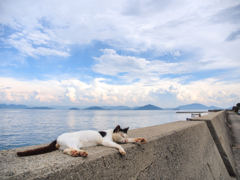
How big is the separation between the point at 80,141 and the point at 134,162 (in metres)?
0.86

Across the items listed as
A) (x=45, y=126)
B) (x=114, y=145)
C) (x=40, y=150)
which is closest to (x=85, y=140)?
(x=114, y=145)

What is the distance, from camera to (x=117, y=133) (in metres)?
2.87

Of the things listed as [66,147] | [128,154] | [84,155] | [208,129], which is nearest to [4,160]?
[66,147]

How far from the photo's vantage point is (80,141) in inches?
96.4

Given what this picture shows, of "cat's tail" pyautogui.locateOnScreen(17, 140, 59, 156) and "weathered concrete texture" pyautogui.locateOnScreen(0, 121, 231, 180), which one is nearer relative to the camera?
"weathered concrete texture" pyautogui.locateOnScreen(0, 121, 231, 180)

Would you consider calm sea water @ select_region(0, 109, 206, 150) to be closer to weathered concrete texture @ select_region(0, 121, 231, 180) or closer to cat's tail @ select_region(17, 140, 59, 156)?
cat's tail @ select_region(17, 140, 59, 156)

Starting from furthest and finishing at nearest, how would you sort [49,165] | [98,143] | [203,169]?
[203,169]
[98,143]
[49,165]

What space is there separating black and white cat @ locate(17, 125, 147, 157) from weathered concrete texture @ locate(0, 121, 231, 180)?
10cm

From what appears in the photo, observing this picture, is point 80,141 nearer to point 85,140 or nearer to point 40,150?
point 85,140

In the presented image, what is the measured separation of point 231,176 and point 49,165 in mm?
5897

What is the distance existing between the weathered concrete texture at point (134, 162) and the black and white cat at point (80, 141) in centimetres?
10

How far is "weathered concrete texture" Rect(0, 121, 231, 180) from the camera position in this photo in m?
1.48

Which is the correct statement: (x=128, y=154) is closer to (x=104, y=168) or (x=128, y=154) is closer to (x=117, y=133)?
(x=104, y=168)

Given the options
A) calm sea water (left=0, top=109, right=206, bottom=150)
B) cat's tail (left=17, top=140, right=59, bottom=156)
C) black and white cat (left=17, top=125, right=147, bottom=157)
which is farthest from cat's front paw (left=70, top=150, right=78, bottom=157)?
calm sea water (left=0, top=109, right=206, bottom=150)
